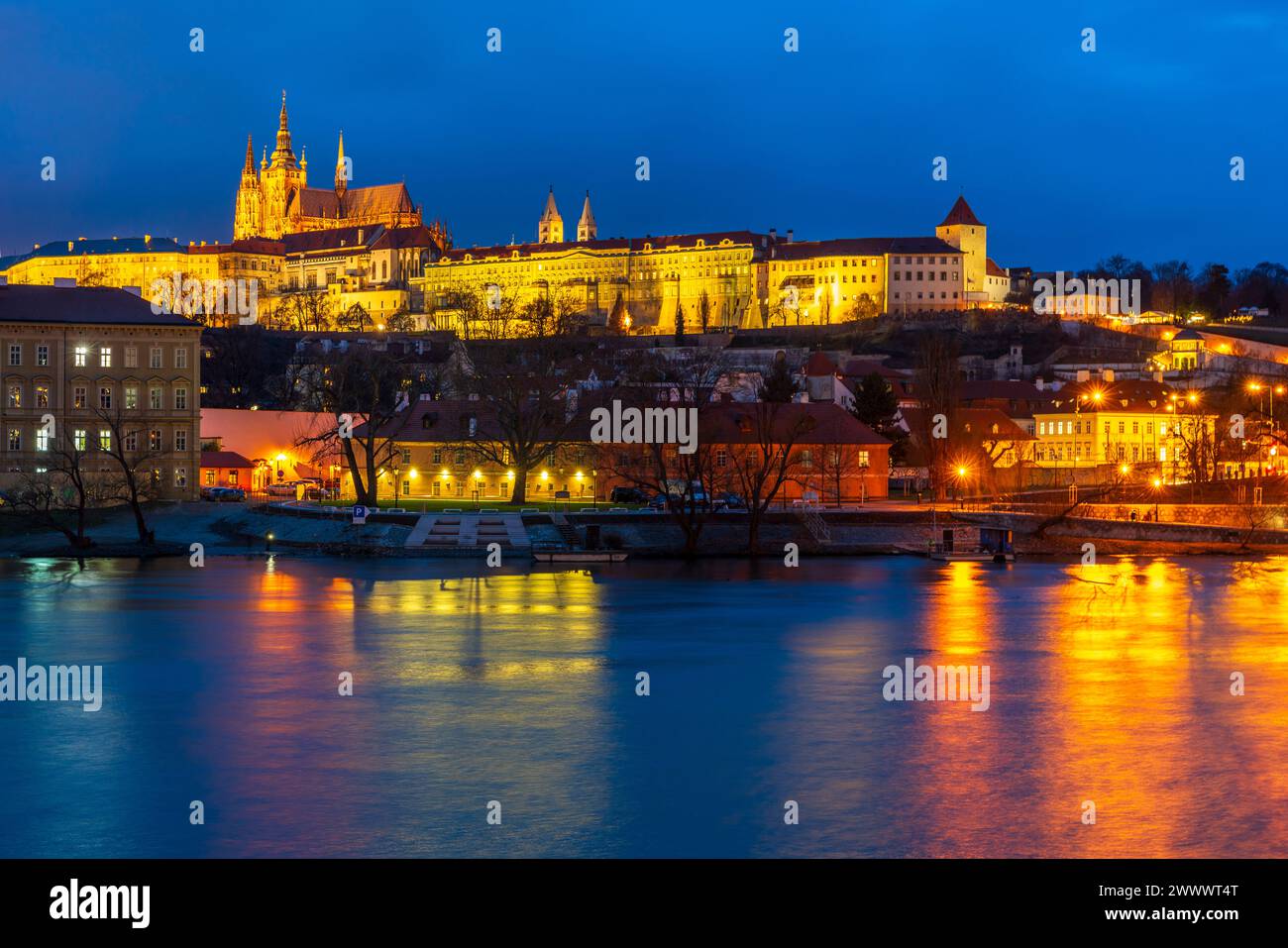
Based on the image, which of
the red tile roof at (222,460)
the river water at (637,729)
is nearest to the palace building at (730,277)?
the red tile roof at (222,460)

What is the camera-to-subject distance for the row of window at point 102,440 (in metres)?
56.5

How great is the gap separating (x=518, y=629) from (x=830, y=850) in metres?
15.7

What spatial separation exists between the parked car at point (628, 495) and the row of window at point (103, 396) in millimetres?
16767

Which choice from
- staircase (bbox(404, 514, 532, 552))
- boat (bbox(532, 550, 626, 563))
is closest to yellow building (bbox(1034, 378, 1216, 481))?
staircase (bbox(404, 514, 532, 552))

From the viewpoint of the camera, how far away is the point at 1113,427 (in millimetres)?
89500

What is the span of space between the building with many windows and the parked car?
15.9 m

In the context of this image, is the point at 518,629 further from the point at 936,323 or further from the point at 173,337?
the point at 936,323

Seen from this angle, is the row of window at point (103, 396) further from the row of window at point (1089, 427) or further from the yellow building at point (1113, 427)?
the row of window at point (1089, 427)

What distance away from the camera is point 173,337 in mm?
59719

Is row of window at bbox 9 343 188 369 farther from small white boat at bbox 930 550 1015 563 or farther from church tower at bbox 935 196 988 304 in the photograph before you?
church tower at bbox 935 196 988 304

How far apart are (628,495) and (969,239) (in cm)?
11867

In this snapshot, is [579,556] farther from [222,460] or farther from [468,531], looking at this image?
[222,460]

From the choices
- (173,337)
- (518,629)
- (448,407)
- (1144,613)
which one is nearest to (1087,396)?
(448,407)

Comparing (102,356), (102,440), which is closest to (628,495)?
(102,440)
